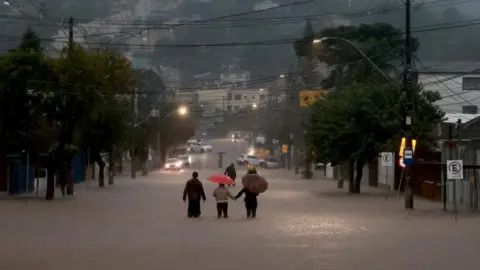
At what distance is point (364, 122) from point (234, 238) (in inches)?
907

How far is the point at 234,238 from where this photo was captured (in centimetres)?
2084

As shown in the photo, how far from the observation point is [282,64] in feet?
594

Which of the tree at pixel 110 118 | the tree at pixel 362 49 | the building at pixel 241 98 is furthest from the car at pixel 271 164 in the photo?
the building at pixel 241 98

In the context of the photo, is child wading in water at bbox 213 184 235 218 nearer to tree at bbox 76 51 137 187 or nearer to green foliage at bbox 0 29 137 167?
green foliage at bbox 0 29 137 167

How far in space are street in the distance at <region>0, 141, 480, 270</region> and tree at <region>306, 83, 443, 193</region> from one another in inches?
281

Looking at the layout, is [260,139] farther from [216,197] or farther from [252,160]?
[216,197]

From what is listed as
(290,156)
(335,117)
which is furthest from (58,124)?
(290,156)

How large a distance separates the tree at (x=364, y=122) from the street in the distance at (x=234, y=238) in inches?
281

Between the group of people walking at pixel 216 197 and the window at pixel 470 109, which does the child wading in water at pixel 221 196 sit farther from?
the window at pixel 470 109

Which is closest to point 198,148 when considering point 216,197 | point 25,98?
point 25,98

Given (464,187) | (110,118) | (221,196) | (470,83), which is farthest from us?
(470,83)

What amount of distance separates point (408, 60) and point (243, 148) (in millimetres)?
137340

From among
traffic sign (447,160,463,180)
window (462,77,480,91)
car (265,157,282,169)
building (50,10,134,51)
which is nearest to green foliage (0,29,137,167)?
building (50,10,134,51)

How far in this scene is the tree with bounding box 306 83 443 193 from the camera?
41344 mm
